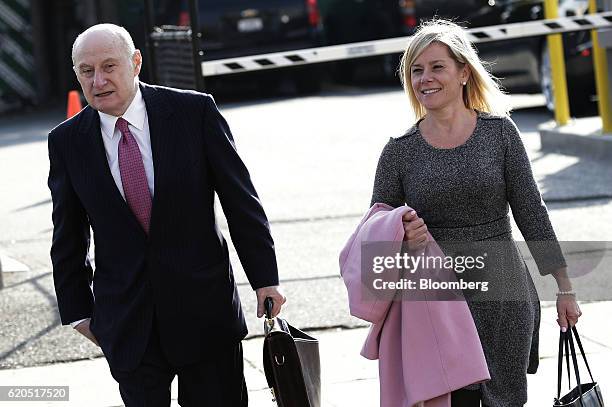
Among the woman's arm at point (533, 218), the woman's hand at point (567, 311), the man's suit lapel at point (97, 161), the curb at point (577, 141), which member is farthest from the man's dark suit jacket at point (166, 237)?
the curb at point (577, 141)

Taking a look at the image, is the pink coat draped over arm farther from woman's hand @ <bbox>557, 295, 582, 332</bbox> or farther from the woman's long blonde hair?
the woman's long blonde hair

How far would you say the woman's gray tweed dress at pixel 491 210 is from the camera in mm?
4023

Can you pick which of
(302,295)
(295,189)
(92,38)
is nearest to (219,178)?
(92,38)

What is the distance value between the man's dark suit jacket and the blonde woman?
19.0 inches

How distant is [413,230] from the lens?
3.86 meters

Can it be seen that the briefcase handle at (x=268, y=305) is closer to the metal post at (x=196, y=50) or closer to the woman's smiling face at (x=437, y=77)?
the woman's smiling face at (x=437, y=77)

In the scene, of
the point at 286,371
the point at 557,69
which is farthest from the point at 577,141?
the point at 286,371

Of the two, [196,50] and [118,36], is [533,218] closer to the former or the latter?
[118,36]

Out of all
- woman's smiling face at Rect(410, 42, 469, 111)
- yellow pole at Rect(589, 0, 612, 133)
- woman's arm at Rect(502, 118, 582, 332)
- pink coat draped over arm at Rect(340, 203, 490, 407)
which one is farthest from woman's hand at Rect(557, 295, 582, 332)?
yellow pole at Rect(589, 0, 612, 133)

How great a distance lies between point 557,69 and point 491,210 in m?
8.12

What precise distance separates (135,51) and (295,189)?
681 cm

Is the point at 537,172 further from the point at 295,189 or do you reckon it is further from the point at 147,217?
the point at 147,217

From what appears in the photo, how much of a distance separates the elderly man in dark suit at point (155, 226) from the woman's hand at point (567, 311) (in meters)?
0.89

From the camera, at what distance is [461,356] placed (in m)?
3.84
